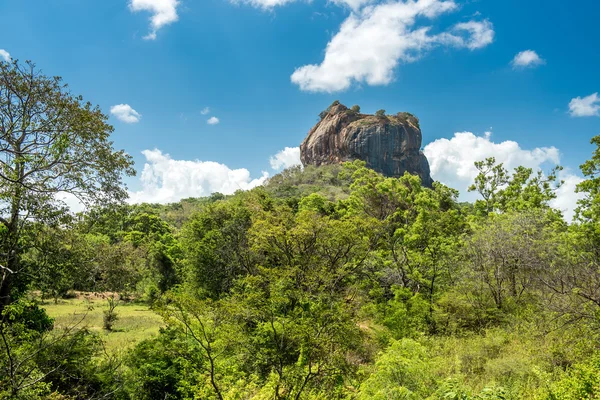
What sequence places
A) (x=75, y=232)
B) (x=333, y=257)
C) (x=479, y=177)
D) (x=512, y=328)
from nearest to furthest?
(x=75, y=232) → (x=512, y=328) → (x=333, y=257) → (x=479, y=177)

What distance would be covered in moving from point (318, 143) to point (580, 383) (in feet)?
270

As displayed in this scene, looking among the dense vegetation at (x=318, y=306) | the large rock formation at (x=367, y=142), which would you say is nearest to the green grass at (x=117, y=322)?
the dense vegetation at (x=318, y=306)

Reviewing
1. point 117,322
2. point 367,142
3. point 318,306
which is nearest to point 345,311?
point 318,306

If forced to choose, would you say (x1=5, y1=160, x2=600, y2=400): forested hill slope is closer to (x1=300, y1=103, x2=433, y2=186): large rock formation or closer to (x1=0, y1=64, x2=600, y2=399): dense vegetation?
(x1=0, y1=64, x2=600, y2=399): dense vegetation

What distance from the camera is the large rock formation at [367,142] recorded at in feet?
268

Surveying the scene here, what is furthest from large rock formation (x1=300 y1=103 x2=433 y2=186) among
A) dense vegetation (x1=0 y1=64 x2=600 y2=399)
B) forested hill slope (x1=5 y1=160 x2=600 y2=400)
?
dense vegetation (x1=0 y1=64 x2=600 y2=399)

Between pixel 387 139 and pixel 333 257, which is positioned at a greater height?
pixel 387 139

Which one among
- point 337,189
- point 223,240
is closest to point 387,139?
point 337,189

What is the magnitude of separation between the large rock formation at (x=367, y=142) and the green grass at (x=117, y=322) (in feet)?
199

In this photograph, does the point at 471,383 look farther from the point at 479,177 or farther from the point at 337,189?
the point at 337,189

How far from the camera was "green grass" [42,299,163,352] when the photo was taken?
1712 cm

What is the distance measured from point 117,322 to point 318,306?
17.4 meters

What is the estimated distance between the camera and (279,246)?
15.1 m

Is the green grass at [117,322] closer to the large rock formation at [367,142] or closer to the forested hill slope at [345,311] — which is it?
the forested hill slope at [345,311]
